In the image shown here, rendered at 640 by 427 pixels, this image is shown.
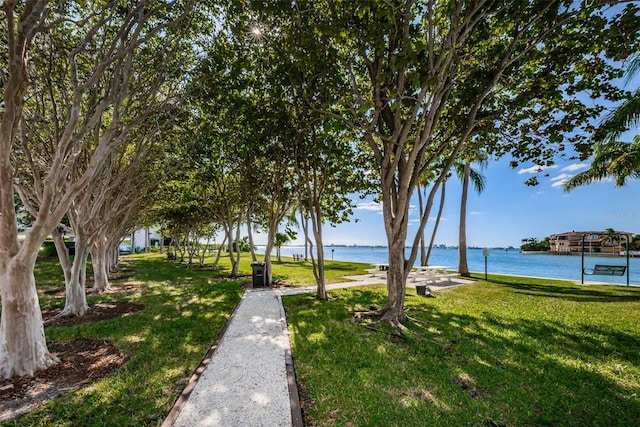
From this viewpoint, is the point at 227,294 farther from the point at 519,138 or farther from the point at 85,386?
the point at 519,138

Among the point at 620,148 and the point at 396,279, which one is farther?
the point at 620,148

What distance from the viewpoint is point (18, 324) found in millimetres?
4629

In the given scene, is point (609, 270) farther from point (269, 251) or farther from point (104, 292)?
point (104, 292)

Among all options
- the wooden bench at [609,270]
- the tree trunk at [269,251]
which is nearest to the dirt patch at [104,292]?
the tree trunk at [269,251]

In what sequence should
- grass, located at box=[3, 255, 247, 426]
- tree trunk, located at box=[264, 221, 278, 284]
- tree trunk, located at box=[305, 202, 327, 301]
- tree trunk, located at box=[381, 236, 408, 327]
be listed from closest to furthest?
grass, located at box=[3, 255, 247, 426], tree trunk, located at box=[381, 236, 408, 327], tree trunk, located at box=[305, 202, 327, 301], tree trunk, located at box=[264, 221, 278, 284]

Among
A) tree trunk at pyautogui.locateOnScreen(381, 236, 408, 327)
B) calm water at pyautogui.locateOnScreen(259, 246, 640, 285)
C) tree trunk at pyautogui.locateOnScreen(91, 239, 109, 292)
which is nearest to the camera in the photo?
tree trunk at pyautogui.locateOnScreen(381, 236, 408, 327)

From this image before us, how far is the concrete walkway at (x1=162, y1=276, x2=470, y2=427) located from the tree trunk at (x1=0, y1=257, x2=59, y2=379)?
2.81m

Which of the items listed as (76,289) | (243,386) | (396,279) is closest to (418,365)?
(396,279)

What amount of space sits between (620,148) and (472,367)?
14.0 metres

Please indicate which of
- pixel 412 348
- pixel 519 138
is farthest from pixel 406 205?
pixel 519 138

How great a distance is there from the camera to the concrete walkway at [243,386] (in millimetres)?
3377

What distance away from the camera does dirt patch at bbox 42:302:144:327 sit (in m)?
7.73

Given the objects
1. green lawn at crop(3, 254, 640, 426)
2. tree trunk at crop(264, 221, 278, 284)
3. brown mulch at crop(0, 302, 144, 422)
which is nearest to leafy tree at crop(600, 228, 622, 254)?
green lawn at crop(3, 254, 640, 426)

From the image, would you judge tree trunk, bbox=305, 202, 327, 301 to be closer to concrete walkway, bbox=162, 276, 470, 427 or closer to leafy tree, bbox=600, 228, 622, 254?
concrete walkway, bbox=162, 276, 470, 427
